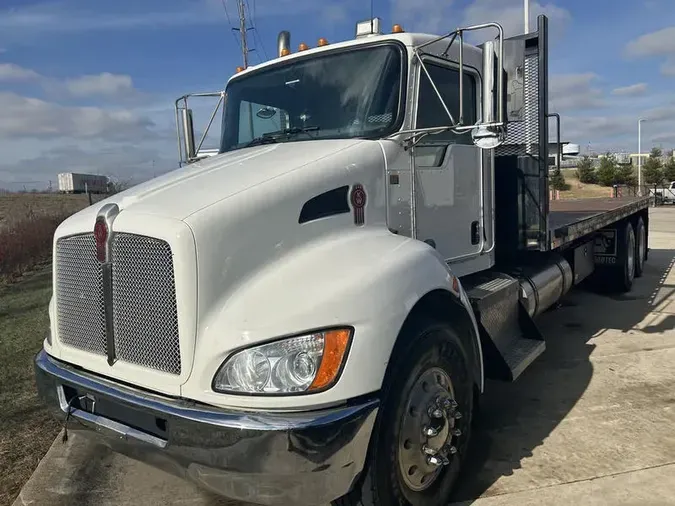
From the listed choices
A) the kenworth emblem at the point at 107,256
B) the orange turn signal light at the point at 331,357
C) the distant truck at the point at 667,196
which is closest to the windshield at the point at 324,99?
the kenworth emblem at the point at 107,256

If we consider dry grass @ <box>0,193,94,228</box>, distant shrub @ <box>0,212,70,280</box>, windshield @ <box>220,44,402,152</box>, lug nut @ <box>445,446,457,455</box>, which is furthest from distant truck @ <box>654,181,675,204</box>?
lug nut @ <box>445,446,457,455</box>

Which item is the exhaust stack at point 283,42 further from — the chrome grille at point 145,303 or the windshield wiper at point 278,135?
the chrome grille at point 145,303

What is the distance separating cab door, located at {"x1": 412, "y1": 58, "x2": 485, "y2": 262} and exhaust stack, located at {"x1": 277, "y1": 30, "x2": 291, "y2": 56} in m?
1.26

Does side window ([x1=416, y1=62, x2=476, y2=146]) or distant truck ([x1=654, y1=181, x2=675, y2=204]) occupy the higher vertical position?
side window ([x1=416, y1=62, x2=476, y2=146])

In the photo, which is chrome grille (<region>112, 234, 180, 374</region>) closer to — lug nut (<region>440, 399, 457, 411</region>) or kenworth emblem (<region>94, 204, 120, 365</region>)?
kenworth emblem (<region>94, 204, 120, 365</region>)

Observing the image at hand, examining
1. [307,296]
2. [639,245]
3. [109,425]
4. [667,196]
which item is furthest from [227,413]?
[667,196]

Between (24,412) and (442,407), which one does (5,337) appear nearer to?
(24,412)

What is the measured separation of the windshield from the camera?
3652mm

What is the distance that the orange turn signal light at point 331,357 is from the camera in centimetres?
240

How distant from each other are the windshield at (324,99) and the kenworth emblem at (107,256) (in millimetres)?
1459

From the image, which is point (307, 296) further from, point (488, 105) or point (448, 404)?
point (488, 105)

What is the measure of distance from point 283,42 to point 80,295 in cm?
262

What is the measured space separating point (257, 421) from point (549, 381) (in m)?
3.70

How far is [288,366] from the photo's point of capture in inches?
94.6
